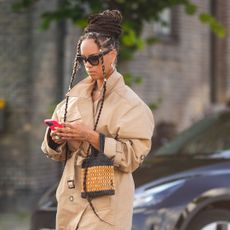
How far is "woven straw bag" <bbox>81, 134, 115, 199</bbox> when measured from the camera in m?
4.05

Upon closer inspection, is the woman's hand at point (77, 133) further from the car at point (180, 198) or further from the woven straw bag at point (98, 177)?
the car at point (180, 198)

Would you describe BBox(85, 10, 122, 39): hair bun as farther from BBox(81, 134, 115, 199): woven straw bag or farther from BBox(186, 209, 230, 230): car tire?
BBox(186, 209, 230, 230): car tire

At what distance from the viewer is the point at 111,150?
403 cm

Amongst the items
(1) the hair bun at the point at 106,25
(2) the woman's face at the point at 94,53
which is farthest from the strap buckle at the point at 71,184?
(1) the hair bun at the point at 106,25

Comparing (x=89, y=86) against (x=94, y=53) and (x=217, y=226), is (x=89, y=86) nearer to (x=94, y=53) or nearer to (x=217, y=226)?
(x=94, y=53)

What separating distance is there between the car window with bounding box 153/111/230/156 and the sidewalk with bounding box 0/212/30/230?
2332 millimetres

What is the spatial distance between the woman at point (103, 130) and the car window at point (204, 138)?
3410 millimetres

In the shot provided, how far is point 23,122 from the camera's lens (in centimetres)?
1126

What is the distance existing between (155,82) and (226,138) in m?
6.40

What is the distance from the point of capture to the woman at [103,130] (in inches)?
161

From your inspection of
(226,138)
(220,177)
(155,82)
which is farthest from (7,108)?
(220,177)

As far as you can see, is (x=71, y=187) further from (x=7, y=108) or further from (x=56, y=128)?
(x=7, y=108)

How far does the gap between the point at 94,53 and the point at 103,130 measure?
0.36 meters

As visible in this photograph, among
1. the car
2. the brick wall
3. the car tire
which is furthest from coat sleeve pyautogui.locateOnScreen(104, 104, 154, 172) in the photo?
the brick wall
